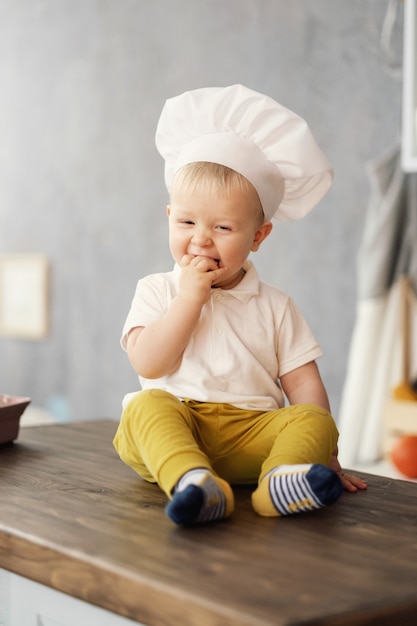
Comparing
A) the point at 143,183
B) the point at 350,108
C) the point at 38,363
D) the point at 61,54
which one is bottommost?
the point at 38,363

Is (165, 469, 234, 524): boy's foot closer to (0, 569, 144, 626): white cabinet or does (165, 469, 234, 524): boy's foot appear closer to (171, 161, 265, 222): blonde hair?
(0, 569, 144, 626): white cabinet

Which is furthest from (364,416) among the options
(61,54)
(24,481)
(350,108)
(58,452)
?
(61,54)

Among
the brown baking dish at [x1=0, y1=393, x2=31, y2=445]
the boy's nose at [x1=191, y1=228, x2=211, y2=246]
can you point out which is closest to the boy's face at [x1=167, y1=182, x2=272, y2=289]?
the boy's nose at [x1=191, y1=228, x2=211, y2=246]

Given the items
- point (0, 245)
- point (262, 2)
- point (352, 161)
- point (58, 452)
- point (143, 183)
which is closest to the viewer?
point (58, 452)

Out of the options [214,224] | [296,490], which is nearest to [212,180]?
[214,224]

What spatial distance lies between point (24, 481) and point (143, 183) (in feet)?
7.88

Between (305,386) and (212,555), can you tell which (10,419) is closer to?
(305,386)

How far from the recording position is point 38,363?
380 cm

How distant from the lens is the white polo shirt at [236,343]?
3.52 feet

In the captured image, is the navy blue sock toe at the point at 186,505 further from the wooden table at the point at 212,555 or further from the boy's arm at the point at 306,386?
the boy's arm at the point at 306,386

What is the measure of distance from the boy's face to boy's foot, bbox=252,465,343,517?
0.31m

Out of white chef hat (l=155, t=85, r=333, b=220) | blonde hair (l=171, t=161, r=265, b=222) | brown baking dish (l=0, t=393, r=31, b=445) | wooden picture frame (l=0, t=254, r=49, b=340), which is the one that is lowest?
wooden picture frame (l=0, t=254, r=49, b=340)

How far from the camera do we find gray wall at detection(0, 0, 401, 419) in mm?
2645

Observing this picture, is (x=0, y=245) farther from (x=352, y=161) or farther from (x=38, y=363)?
(x=352, y=161)
